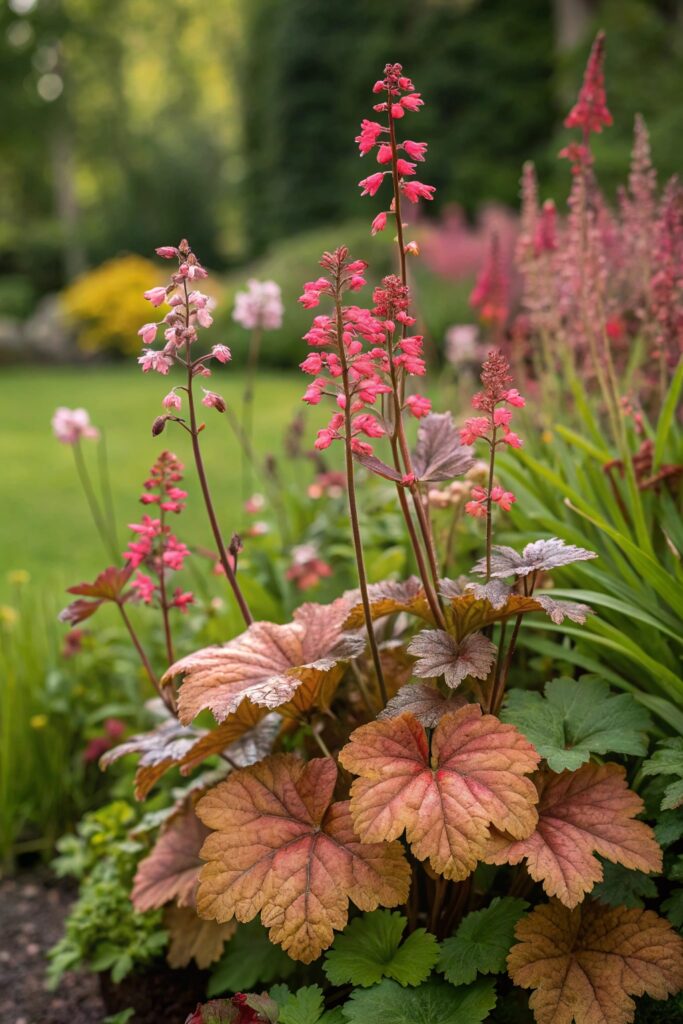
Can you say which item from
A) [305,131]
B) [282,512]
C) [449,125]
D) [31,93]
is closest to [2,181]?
[31,93]

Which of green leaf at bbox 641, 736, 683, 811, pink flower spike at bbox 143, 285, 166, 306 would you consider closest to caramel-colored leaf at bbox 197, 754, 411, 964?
green leaf at bbox 641, 736, 683, 811

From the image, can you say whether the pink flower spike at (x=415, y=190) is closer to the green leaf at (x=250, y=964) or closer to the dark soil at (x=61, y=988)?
the green leaf at (x=250, y=964)

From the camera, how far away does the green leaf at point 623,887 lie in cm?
146

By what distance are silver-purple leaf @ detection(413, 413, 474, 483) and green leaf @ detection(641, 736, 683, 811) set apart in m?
0.52

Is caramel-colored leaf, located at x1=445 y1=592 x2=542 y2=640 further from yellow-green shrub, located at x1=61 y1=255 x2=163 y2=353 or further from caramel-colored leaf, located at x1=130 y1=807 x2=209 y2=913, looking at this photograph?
yellow-green shrub, located at x1=61 y1=255 x2=163 y2=353

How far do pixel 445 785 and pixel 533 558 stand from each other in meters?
0.36

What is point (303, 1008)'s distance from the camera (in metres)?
1.38

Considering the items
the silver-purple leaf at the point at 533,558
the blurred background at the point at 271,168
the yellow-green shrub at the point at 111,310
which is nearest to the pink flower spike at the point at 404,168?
the silver-purple leaf at the point at 533,558

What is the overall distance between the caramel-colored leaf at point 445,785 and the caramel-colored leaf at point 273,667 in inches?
5.6

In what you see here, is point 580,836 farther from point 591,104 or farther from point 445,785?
point 591,104

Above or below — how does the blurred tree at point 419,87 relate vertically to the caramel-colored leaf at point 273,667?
above

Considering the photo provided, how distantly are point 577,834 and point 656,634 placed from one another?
1.56ft

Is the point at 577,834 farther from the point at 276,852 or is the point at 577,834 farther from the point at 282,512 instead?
the point at 282,512

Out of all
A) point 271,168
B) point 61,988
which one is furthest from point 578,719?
point 271,168
